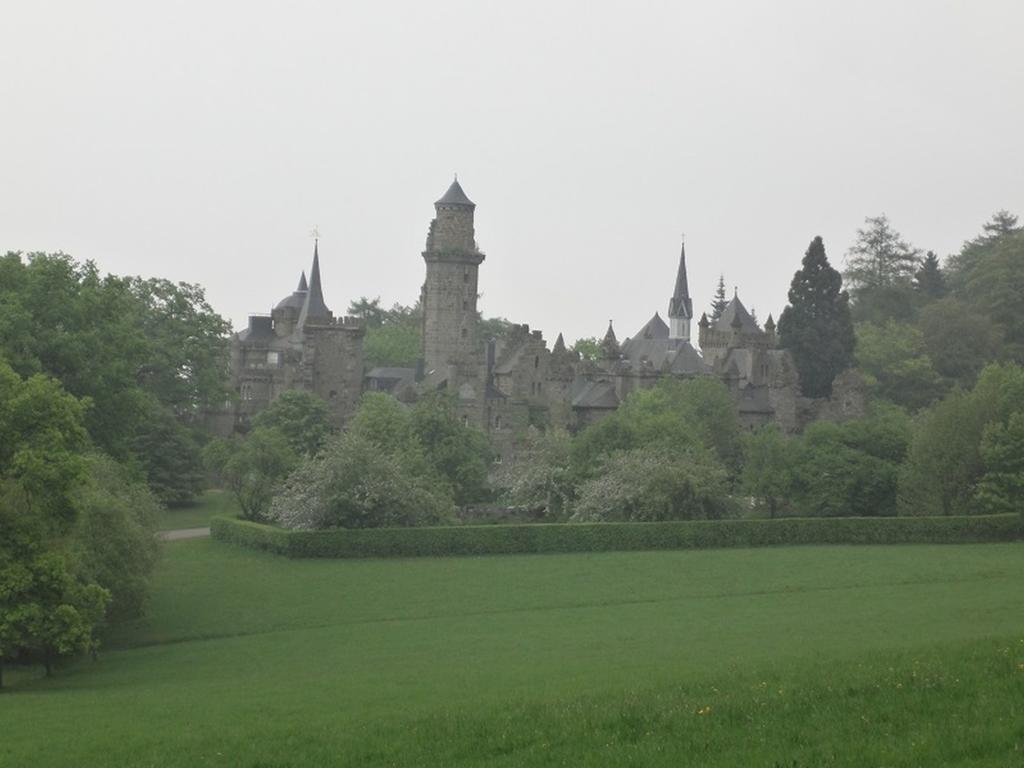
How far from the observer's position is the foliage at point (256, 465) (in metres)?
75.4

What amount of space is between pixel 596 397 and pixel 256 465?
29541 mm

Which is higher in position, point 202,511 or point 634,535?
point 202,511

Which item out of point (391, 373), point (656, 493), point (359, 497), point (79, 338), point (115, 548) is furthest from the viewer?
point (391, 373)

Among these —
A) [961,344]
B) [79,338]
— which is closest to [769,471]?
[961,344]

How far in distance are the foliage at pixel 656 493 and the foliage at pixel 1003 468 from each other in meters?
11.0

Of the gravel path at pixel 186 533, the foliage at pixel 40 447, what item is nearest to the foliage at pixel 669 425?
the gravel path at pixel 186 533

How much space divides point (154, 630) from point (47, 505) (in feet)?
30.9

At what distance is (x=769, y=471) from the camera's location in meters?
77.4

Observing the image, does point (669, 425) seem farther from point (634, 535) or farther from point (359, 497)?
point (359, 497)

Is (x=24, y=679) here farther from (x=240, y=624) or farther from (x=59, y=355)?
(x=59, y=355)

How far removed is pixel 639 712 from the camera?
20.0m

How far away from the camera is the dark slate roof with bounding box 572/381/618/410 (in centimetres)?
10050

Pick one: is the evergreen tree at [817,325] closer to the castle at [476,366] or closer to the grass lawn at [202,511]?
the castle at [476,366]

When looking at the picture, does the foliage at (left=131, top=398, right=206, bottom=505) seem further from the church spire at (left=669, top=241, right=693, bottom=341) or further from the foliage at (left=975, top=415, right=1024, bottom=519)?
the church spire at (left=669, top=241, right=693, bottom=341)
